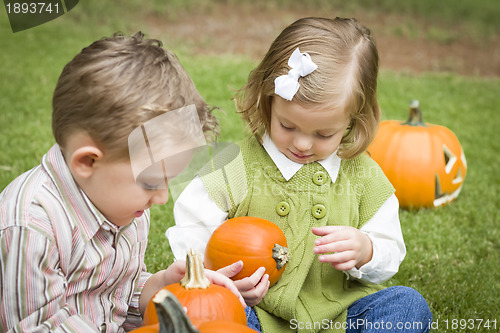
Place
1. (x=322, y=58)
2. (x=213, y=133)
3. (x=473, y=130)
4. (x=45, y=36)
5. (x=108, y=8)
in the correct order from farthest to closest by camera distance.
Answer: (x=108, y=8) → (x=45, y=36) → (x=473, y=130) → (x=322, y=58) → (x=213, y=133)

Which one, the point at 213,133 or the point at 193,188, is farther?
the point at 193,188

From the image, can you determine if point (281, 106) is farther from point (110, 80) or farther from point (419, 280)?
point (419, 280)

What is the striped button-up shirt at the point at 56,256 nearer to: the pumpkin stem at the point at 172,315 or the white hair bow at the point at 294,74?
the pumpkin stem at the point at 172,315

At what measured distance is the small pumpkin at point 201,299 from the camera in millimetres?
1843

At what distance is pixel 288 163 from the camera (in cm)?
259

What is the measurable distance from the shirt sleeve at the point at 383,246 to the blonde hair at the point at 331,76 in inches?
12.1

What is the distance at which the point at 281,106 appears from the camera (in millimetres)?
2445

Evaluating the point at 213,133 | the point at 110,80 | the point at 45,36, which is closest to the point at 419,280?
the point at 213,133

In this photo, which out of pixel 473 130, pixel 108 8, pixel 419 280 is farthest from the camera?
pixel 108 8

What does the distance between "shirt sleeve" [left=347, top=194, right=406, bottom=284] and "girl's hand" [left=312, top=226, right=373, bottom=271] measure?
0.34ft

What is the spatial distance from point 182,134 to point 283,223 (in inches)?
37.9

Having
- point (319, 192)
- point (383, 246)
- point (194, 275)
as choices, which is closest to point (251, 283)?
point (194, 275)

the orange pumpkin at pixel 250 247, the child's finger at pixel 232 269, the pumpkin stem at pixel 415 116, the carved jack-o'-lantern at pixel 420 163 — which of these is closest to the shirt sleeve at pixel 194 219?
the orange pumpkin at pixel 250 247

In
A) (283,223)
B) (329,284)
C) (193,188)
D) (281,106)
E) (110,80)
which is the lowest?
(329,284)
